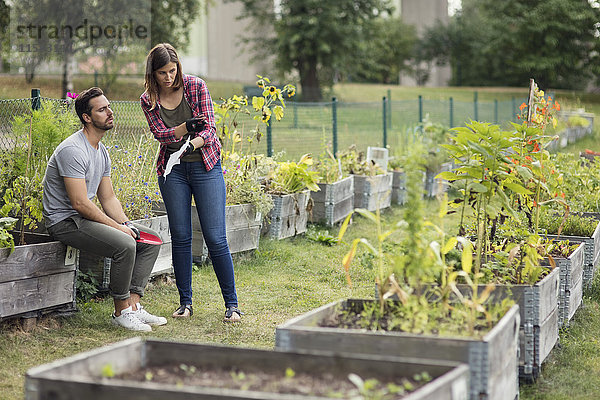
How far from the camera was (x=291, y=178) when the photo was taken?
7.11 m

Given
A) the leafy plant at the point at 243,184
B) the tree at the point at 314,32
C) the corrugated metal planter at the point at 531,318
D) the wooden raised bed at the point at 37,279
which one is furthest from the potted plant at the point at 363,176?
the tree at the point at 314,32

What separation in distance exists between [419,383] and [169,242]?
11.6 feet

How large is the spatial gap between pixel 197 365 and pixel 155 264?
2.98 m

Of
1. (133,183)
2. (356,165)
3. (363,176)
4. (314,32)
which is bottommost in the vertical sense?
(363,176)

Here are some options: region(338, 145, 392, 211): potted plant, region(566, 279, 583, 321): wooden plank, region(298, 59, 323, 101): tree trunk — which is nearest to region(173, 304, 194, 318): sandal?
region(566, 279, 583, 321): wooden plank

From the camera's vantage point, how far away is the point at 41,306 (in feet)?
14.2

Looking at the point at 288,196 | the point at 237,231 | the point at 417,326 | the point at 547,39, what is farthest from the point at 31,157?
the point at 547,39

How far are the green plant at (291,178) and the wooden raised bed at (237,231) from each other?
2.25ft

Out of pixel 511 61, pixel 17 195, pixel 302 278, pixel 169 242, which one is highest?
pixel 511 61

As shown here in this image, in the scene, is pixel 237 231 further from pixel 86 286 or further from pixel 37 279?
pixel 37 279

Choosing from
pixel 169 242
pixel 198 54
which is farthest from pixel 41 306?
pixel 198 54

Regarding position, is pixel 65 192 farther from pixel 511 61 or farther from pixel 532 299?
pixel 511 61

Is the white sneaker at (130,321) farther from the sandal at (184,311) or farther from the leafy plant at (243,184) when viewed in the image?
the leafy plant at (243,184)

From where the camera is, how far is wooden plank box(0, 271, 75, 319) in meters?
4.13
